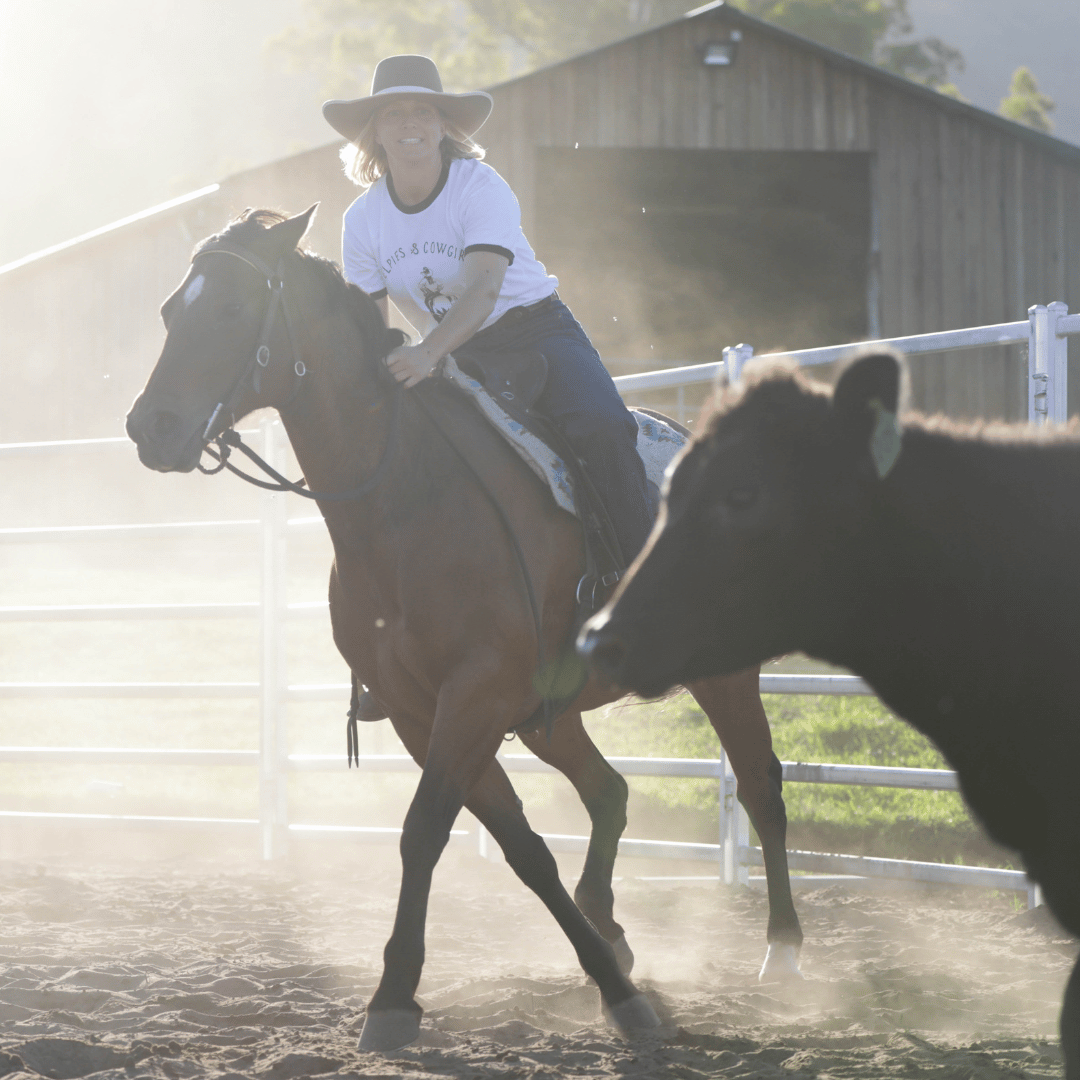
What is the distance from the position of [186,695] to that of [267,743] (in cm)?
57

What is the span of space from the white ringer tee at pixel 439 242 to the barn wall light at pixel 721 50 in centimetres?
1510

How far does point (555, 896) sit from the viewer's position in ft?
13.3

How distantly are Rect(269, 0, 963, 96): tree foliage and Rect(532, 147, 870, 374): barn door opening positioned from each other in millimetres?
13615

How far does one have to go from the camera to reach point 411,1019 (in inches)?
146

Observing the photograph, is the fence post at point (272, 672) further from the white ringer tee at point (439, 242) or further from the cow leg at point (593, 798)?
the white ringer tee at point (439, 242)

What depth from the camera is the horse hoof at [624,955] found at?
481 centimetres

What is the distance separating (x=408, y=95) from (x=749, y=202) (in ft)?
65.0

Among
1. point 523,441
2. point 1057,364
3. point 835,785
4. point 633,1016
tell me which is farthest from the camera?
point 835,785

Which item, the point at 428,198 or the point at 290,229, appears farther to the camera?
the point at 428,198

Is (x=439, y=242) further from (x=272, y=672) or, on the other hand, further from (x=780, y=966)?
(x=272, y=672)

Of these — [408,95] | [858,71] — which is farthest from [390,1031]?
[858,71]

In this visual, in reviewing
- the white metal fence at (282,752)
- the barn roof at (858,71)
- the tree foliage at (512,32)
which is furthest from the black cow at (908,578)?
the tree foliage at (512,32)

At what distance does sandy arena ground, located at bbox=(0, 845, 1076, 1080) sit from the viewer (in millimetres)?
3639

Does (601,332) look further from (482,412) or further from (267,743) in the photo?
(482,412)
